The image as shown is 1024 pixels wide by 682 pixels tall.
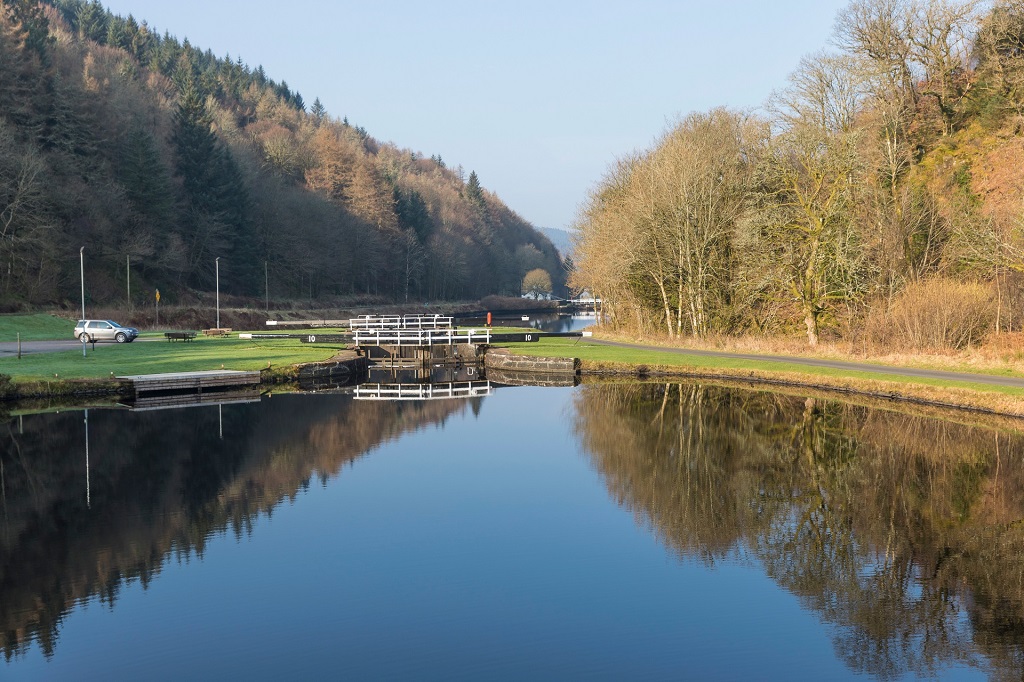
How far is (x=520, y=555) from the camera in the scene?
43.2 ft

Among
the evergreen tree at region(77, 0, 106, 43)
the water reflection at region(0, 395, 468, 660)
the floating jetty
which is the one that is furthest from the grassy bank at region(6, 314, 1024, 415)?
the evergreen tree at region(77, 0, 106, 43)

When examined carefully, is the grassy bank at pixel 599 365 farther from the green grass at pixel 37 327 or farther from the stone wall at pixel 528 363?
the stone wall at pixel 528 363

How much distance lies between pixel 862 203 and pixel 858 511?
26.8 m

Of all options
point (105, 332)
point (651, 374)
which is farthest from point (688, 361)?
point (105, 332)

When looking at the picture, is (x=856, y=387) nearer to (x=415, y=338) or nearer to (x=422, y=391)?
(x=422, y=391)

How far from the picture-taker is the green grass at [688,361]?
Answer: 2632cm

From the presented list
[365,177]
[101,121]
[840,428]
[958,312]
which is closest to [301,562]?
[840,428]

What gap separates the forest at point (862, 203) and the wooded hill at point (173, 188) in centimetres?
4448

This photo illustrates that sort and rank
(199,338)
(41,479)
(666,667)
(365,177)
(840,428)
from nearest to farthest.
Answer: (666,667) < (41,479) < (840,428) < (199,338) < (365,177)

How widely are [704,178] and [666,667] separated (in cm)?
3696

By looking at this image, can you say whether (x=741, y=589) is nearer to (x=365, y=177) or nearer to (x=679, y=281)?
(x=679, y=281)

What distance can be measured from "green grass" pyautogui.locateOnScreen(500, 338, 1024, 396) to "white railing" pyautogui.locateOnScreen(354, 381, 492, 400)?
237 inches

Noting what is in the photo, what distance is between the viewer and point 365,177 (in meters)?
115

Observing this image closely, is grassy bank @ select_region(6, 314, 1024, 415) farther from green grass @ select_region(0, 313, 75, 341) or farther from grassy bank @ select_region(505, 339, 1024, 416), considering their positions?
green grass @ select_region(0, 313, 75, 341)
